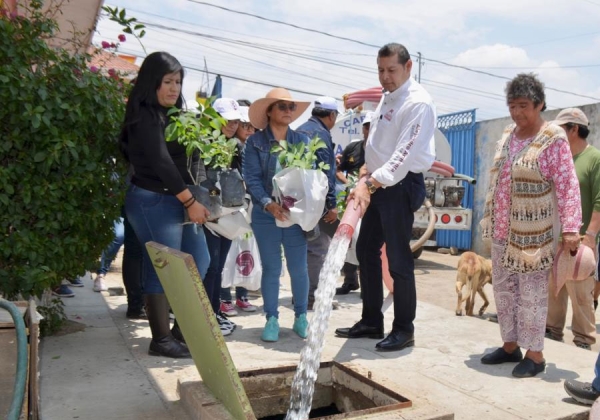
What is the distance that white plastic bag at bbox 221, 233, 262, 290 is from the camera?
5895 millimetres

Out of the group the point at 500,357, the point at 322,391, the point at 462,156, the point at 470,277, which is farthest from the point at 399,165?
the point at 462,156

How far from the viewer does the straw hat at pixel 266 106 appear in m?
4.70

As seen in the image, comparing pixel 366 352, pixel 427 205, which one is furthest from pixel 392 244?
pixel 427 205

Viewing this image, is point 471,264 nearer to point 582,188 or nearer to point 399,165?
point 582,188

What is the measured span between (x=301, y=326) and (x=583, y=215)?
8.51 ft

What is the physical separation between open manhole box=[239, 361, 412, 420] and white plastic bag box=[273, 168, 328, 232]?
1182 mm

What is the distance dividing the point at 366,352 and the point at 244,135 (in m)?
2.21

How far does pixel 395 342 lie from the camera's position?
4508 mm

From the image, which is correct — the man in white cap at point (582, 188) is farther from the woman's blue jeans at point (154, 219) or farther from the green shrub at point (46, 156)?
the green shrub at point (46, 156)

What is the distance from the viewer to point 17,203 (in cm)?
391

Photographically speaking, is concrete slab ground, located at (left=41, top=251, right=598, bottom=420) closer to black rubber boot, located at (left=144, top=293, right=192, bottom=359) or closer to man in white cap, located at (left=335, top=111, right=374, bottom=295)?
black rubber boot, located at (left=144, top=293, right=192, bottom=359)

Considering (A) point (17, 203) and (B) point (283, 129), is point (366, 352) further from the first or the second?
(A) point (17, 203)

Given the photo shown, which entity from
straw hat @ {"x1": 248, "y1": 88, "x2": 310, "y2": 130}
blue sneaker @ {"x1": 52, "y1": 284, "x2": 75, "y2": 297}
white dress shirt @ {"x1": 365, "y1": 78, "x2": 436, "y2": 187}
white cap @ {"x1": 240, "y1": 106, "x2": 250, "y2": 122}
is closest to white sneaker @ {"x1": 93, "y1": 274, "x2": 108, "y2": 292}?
blue sneaker @ {"x1": 52, "y1": 284, "x2": 75, "y2": 297}

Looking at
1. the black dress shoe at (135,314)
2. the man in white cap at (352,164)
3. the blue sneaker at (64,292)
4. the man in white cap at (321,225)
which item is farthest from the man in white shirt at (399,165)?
the blue sneaker at (64,292)
